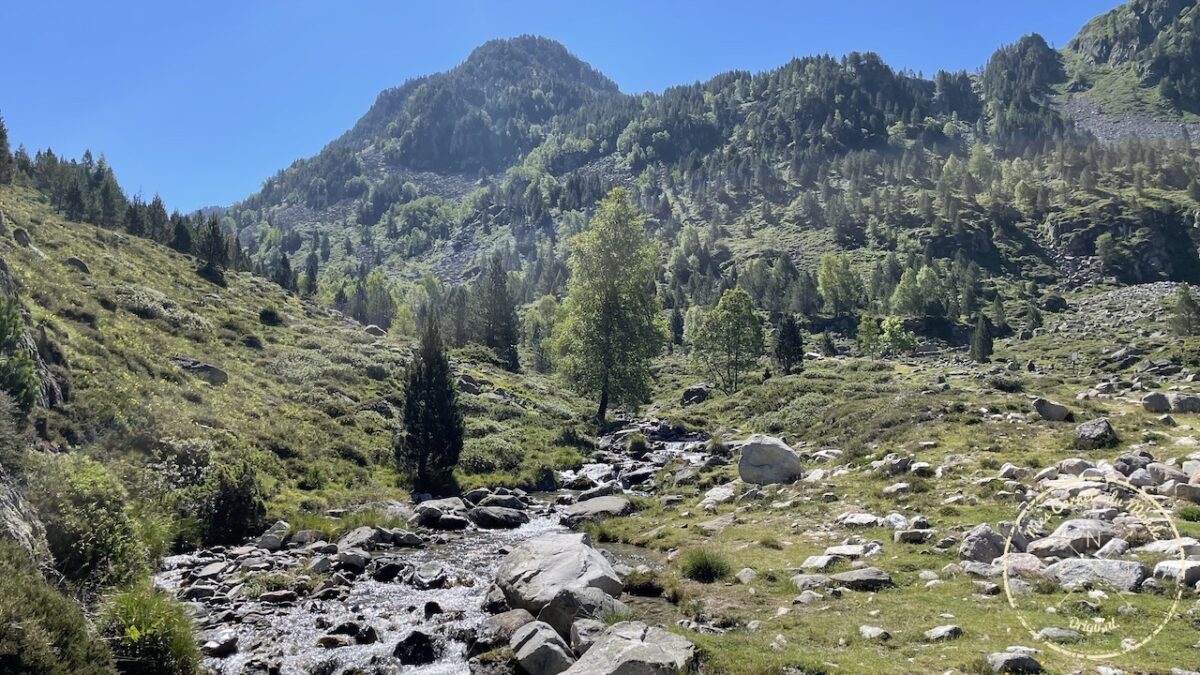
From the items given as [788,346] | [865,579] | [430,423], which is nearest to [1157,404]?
[865,579]

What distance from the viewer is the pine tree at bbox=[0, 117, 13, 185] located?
337 ft

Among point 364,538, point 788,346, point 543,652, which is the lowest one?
point 364,538

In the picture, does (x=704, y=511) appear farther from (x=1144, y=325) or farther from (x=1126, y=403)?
(x=1144, y=325)

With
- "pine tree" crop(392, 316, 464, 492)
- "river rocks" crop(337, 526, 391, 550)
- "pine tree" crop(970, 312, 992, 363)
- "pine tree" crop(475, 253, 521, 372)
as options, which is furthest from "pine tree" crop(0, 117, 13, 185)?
"pine tree" crop(970, 312, 992, 363)

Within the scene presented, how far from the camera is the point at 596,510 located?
1252 inches

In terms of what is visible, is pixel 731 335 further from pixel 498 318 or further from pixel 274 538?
pixel 274 538

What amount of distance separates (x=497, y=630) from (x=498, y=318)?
92.9m

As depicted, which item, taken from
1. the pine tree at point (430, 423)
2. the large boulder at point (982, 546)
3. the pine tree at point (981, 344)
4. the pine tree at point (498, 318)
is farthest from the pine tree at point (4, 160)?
the pine tree at point (981, 344)

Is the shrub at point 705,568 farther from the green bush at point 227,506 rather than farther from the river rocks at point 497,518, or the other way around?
the green bush at point 227,506

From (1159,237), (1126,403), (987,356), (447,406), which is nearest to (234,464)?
(447,406)

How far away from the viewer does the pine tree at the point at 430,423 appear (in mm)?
39250

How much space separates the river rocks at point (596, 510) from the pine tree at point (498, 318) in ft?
230

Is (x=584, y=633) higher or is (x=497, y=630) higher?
(x=584, y=633)

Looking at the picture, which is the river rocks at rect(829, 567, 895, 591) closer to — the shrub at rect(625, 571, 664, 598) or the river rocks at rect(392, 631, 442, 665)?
the shrub at rect(625, 571, 664, 598)
